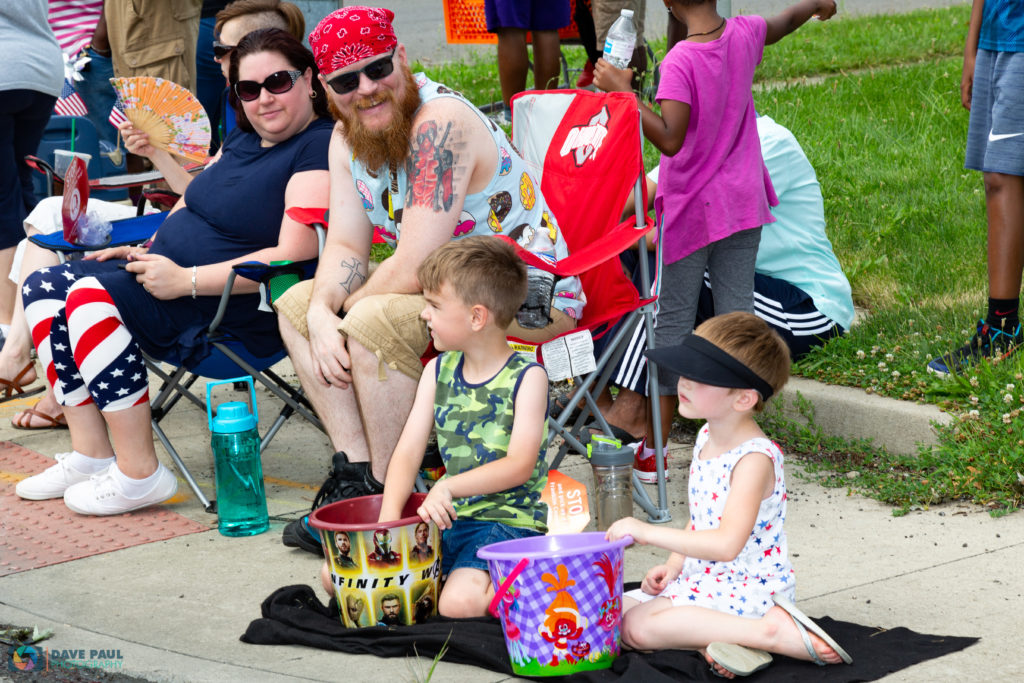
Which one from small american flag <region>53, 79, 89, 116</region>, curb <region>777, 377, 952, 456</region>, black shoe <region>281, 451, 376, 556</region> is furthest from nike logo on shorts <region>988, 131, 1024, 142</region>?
small american flag <region>53, 79, 89, 116</region>

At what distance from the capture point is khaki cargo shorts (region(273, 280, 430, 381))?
3.47 metres

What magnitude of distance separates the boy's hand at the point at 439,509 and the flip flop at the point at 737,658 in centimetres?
68

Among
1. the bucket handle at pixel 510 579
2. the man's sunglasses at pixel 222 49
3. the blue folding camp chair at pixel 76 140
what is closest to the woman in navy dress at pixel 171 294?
the man's sunglasses at pixel 222 49

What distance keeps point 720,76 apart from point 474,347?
1423mm

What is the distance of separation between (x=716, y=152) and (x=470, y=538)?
163 centimetres

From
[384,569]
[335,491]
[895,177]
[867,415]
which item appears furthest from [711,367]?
[895,177]

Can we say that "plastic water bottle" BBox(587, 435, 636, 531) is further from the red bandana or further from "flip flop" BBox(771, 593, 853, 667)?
the red bandana

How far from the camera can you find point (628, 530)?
2.66 meters

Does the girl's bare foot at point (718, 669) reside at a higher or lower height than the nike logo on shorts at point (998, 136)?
lower

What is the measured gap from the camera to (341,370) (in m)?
3.57

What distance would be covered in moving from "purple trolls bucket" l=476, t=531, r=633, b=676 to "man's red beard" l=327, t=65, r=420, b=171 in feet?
4.51

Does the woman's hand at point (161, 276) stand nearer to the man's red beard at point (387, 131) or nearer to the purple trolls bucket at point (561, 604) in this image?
the man's red beard at point (387, 131)

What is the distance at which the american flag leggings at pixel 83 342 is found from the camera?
393 cm

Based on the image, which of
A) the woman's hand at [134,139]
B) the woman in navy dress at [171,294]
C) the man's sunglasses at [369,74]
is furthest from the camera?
the woman's hand at [134,139]
